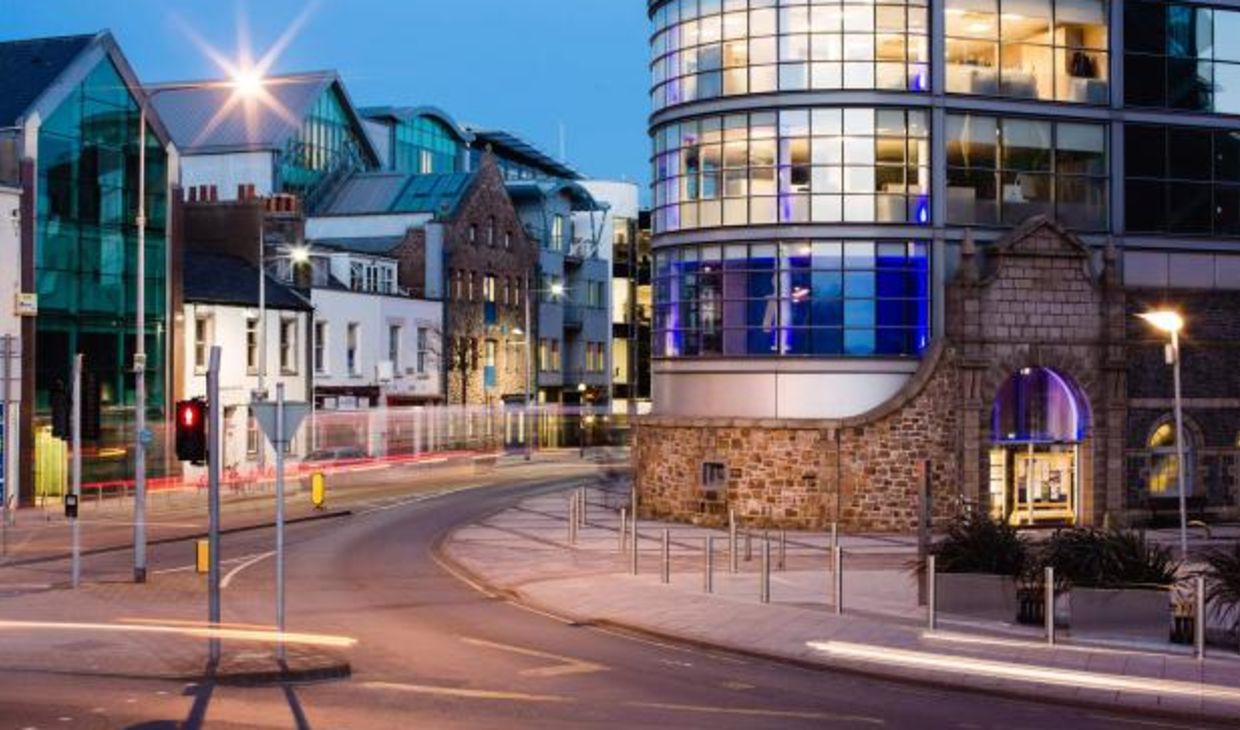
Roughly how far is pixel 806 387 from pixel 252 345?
77.5ft

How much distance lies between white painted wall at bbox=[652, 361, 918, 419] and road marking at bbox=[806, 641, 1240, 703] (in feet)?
69.3

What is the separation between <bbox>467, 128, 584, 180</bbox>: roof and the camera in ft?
341

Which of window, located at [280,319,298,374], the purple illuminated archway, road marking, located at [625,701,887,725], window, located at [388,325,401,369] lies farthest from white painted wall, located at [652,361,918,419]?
window, located at [388,325,401,369]

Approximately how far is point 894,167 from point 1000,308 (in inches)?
183

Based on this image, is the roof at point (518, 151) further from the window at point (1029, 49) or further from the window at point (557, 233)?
the window at point (1029, 49)

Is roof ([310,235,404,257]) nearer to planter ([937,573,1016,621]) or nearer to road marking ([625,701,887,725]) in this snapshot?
planter ([937,573,1016,621])

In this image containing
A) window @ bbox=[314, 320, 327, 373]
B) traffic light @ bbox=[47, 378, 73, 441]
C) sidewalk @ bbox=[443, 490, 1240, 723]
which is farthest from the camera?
window @ bbox=[314, 320, 327, 373]

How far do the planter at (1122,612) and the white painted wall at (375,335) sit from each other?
144 feet

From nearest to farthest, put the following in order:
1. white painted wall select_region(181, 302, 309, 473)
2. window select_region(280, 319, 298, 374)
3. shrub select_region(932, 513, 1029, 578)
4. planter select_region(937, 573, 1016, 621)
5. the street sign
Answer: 1. the street sign
2. planter select_region(937, 573, 1016, 621)
3. shrub select_region(932, 513, 1029, 578)
4. white painted wall select_region(181, 302, 309, 473)
5. window select_region(280, 319, 298, 374)

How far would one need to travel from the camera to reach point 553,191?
90.1 meters

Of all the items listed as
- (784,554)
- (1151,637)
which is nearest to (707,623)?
(1151,637)

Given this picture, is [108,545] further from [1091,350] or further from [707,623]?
[1091,350]

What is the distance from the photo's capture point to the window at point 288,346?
60269mm

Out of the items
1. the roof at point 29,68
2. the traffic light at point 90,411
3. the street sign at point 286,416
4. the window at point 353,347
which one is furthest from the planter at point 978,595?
the window at point 353,347
